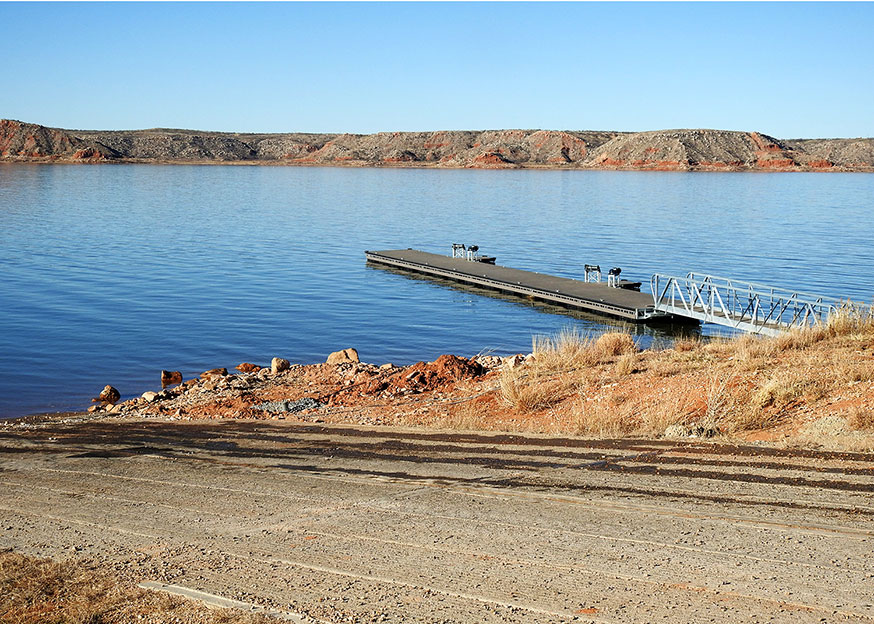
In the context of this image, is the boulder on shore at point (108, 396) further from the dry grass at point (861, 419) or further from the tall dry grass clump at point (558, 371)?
the dry grass at point (861, 419)

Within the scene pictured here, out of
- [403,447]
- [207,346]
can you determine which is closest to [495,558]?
[403,447]

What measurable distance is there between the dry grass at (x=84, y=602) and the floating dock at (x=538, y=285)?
24.7 meters

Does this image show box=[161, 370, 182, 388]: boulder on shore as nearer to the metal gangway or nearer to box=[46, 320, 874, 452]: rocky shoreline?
box=[46, 320, 874, 452]: rocky shoreline

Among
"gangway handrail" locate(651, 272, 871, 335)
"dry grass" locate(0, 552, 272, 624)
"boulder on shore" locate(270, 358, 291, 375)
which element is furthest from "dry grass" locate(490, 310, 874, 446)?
"dry grass" locate(0, 552, 272, 624)

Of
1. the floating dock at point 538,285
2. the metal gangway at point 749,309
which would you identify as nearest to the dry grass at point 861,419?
the metal gangway at point 749,309

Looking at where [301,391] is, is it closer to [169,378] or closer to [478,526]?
[169,378]

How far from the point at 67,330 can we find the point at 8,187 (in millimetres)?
82574

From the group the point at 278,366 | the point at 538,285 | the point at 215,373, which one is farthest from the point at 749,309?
the point at 215,373

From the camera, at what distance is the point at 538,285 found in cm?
3588

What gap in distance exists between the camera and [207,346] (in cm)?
2642

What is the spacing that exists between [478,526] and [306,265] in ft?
128

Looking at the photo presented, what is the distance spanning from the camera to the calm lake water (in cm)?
2597

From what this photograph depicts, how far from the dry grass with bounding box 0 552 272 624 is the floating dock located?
2467cm

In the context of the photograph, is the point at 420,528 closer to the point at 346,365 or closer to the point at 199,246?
the point at 346,365
